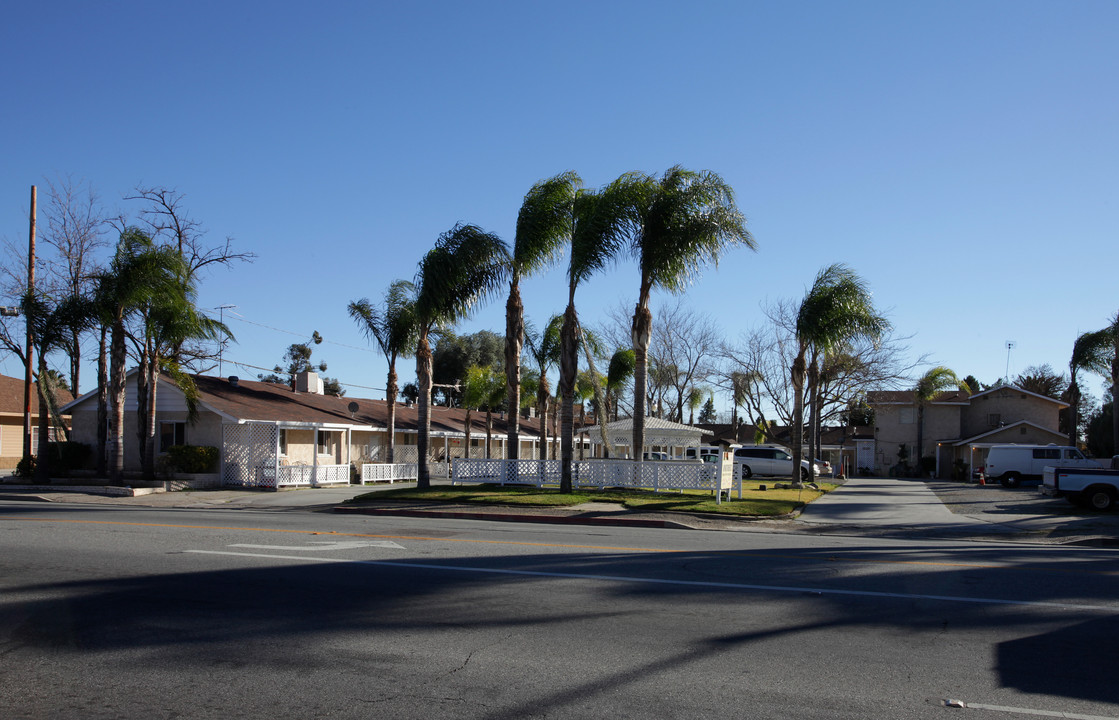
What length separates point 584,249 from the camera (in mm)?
22344

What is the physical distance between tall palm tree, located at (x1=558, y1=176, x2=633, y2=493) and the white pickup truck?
14.3m

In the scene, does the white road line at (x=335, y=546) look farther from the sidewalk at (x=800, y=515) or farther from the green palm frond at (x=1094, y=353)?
the green palm frond at (x=1094, y=353)

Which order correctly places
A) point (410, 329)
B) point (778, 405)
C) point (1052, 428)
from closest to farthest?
point (410, 329), point (778, 405), point (1052, 428)

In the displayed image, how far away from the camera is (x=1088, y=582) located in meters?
10.3

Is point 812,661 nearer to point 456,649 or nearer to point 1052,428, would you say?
point 456,649

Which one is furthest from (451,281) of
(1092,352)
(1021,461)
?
(1092,352)

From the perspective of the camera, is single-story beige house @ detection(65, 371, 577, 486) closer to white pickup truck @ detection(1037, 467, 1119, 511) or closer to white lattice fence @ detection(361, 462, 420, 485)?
Answer: white lattice fence @ detection(361, 462, 420, 485)

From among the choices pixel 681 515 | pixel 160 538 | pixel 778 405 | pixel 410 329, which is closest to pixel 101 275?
pixel 410 329

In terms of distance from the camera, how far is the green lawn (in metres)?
20.8

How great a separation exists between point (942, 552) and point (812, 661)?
801 centimetres

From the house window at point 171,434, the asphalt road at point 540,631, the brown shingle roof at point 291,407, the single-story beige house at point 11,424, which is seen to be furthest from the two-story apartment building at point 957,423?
the single-story beige house at point 11,424

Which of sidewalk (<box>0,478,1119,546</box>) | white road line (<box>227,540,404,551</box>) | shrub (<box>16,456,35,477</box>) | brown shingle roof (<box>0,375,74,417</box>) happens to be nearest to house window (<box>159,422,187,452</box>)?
sidewalk (<box>0,478,1119,546</box>)

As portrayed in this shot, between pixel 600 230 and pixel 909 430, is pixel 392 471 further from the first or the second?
pixel 909 430

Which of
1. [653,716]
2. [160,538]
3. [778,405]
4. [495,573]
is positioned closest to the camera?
[653,716]
